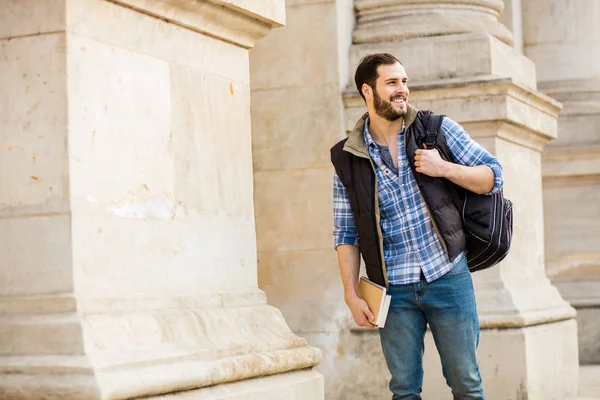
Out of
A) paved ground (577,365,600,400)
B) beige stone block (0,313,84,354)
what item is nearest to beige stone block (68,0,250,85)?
beige stone block (0,313,84,354)

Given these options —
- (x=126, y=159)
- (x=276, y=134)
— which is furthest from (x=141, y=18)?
(x=276, y=134)

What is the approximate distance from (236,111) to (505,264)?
2887 mm

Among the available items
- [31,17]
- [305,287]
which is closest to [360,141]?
[31,17]

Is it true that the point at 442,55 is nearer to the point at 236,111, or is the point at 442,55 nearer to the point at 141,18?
the point at 236,111

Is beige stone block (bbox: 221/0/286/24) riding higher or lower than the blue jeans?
higher

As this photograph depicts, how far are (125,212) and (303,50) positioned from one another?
3.42m

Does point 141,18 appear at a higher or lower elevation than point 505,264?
higher

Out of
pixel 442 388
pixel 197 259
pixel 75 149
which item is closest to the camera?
pixel 75 149

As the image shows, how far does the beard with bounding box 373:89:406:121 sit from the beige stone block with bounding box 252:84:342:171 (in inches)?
103

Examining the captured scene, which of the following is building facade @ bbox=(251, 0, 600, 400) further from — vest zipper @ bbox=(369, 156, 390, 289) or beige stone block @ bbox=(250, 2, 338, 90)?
vest zipper @ bbox=(369, 156, 390, 289)

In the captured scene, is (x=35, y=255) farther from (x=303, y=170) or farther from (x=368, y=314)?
(x=303, y=170)

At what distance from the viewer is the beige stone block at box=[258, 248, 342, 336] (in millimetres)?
7238

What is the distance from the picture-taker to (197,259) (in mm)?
4543

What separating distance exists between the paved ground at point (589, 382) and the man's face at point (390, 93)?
12.8 feet
